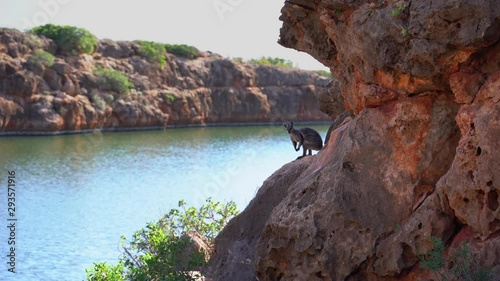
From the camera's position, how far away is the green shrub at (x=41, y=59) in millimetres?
63812

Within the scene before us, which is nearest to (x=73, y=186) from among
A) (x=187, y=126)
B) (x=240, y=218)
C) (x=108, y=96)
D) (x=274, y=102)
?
(x=240, y=218)

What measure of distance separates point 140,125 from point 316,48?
60.2 m

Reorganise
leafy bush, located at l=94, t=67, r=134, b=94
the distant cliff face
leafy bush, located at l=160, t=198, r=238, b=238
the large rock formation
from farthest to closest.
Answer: leafy bush, located at l=94, t=67, r=134, b=94 < the distant cliff face < leafy bush, located at l=160, t=198, r=238, b=238 < the large rock formation

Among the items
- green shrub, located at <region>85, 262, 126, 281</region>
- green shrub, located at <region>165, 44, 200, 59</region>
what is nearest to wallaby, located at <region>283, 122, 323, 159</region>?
green shrub, located at <region>85, 262, 126, 281</region>

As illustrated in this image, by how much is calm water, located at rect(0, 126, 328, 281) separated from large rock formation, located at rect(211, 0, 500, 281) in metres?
9.07

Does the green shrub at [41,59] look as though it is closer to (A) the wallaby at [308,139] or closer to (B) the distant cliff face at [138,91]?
(B) the distant cliff face at [138,91]

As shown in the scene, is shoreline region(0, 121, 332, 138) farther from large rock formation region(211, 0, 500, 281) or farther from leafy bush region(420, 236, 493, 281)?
leafy bush region(420, 236, 493, 281)

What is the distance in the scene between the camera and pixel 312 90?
87062 mm

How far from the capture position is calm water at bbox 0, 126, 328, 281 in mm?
20922

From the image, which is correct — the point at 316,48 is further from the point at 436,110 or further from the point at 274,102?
the point at 274,102

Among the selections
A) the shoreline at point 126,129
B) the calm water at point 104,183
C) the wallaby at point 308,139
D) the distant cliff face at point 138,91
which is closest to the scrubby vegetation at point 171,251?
the wallaby at point 308,139

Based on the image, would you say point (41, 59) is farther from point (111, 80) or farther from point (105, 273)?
point (105, 273)

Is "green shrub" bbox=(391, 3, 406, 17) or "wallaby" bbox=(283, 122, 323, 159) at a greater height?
"green shrub" bbox=(391, 3, 406, 17)

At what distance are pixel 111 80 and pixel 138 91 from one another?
15.8 feet
